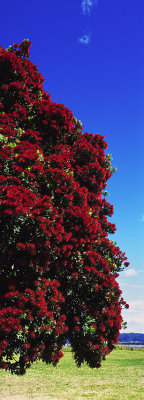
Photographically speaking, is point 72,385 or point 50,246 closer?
point 50,246

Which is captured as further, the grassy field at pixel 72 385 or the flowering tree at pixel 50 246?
the grassy field at pixel 72 385

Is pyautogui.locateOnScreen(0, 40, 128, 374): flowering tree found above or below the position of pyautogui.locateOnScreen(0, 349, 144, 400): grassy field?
above

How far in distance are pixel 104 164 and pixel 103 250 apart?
13.5ft

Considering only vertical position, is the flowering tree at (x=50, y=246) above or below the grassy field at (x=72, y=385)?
above

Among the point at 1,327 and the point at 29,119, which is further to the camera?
the point at 29,119

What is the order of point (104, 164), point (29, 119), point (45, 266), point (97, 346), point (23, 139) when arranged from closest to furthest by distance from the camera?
Answer: point (45, 266)
point (97, 346)
point (23, 139)
point (29, 119)
point (104, 164)

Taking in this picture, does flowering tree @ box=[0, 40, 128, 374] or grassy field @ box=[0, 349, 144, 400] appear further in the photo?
grassy field @ box=[0, 349, 144, 400]

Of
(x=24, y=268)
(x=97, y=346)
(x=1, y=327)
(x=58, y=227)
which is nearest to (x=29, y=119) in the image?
(x=58, y=227)

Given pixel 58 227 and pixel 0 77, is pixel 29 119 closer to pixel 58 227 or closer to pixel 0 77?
pixel 0 77

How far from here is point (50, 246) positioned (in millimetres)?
9836

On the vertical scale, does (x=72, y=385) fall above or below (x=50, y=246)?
below

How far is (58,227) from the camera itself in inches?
387

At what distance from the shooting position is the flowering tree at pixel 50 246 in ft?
30.8

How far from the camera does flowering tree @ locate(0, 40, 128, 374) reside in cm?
938
